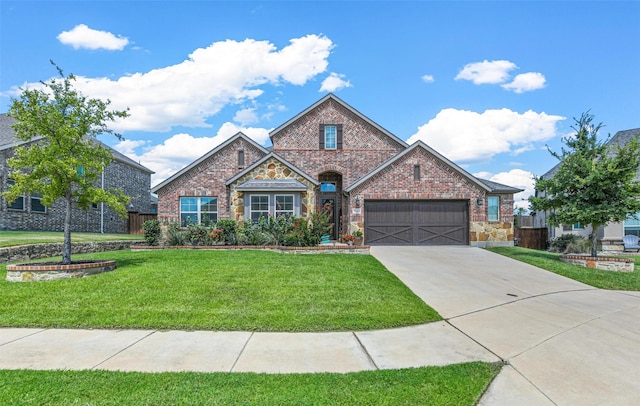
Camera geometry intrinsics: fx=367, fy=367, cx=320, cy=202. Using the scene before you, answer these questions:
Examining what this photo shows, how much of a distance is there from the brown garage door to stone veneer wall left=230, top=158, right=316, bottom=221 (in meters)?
2.92

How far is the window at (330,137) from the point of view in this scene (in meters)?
21.4

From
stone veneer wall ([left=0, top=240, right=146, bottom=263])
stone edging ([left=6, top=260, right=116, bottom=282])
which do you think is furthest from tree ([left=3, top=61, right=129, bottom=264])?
stone veneer wall ([left=0, top=240, right=146, bottom=263])

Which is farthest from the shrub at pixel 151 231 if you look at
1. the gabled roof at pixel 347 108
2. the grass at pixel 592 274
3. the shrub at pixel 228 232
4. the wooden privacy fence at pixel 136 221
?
the grass at pixel 592 274

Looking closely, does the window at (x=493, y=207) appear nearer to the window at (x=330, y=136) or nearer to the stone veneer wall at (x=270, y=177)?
the window at (x=330, y=136)

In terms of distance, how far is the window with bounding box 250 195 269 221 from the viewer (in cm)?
1803

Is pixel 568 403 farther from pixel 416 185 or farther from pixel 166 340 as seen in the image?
pixel 416 185

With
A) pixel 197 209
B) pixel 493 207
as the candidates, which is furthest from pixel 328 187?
pixel 493 207

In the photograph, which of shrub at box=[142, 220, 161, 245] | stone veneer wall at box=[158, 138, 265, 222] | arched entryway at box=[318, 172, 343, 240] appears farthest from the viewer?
arched entryway at box=[318, 172, 343, 240]

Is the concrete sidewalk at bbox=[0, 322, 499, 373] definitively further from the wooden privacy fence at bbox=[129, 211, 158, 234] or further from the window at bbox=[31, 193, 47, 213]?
the wooden privacy fence at bbox=[129, 211, 158, 234]

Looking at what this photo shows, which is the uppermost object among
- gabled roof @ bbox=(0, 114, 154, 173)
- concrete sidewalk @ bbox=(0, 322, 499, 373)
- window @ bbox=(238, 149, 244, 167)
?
gabled roof @ bbox=(0, 114, 154, 173)

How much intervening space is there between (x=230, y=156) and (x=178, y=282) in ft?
38.6

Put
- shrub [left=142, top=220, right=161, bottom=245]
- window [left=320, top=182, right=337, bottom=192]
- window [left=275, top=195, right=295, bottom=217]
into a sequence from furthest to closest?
window [left=320, top=182, right=337, bottom=192], window [left=275, top=195, right=295, bottom=217], shrub [left=142, top=220, right=161, bottom=245]

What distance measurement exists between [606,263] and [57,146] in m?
17.4

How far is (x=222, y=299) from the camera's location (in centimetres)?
759
